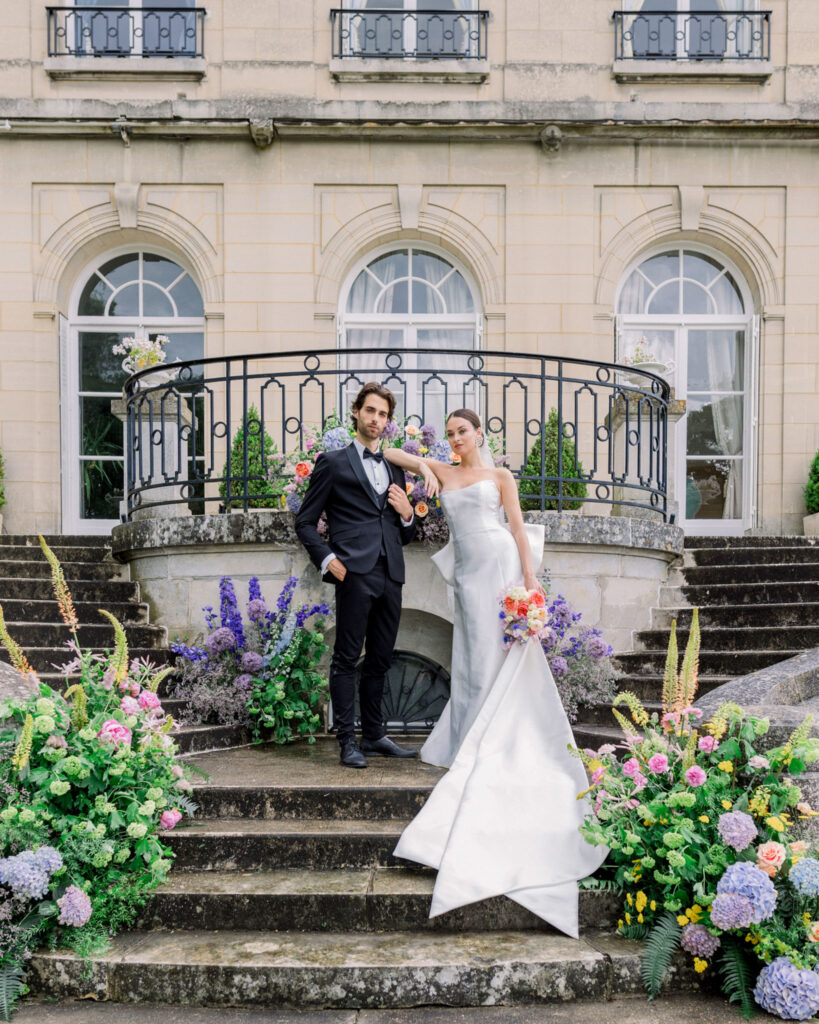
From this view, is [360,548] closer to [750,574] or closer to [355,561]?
[355,561]

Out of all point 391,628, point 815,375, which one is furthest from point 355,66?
point 391,628

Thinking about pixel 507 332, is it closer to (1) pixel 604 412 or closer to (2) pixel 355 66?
(1) pixel 604 412

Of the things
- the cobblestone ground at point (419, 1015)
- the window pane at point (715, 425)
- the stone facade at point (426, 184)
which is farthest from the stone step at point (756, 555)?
the cobblestone ground at point (419, 1015)

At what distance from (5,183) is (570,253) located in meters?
6.05

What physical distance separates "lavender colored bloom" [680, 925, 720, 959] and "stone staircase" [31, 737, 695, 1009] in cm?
11

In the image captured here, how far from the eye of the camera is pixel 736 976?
355 centimetres

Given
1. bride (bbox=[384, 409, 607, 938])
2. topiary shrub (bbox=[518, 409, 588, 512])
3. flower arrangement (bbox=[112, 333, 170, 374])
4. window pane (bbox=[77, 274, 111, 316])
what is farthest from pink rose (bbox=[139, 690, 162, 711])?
window pane (bbox=[77, 274, 111, 316])

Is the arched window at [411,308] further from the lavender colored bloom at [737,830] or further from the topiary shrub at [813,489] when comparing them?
the lavender colored bloom at [737,830]

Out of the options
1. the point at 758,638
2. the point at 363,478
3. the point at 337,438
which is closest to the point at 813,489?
the point at 758,638

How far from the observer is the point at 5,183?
10.5 m

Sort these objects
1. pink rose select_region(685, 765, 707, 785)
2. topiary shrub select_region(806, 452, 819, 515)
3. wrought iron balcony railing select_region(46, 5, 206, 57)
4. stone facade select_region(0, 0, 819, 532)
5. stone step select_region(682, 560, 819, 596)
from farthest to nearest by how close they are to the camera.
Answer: wrought iron balcony railing select_region(46, 5, 206, 57) → stone facade select_region(0, 0, 819, 532) → topiary shrub select_region(806, 452, 819, 515) → stone step select_region(682, 560, 819, 596) → pink rose select_region(685, 765, 707, 785)

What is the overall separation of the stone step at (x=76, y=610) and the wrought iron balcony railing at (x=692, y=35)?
7875 mm

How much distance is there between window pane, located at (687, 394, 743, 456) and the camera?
437 inches

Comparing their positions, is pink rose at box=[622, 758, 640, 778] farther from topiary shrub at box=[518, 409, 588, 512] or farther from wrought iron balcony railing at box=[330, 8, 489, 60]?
wrought iron balcony railing at box=[330, 8, 489, 60]
